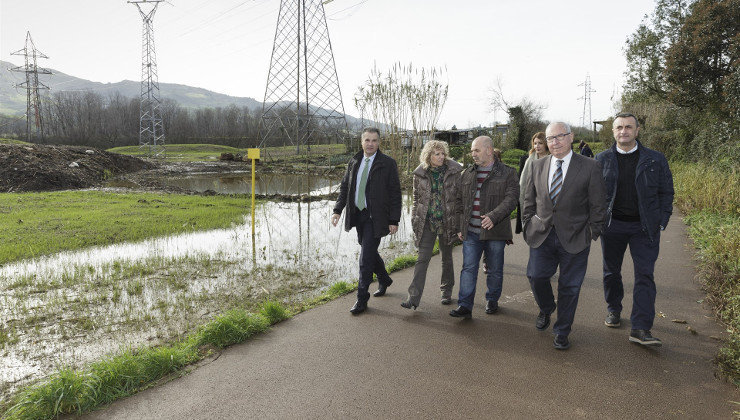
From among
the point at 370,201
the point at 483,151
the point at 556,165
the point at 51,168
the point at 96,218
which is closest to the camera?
the point at 556,165

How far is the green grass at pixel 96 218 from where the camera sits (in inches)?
355

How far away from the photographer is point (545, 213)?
163 inches

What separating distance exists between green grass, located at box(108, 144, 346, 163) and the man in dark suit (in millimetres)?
28187

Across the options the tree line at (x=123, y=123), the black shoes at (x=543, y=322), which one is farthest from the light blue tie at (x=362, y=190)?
the tree line at (x=123, y=123)

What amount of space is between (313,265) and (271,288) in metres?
1.35

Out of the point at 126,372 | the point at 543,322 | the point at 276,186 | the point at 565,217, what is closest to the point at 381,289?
the point at 543,322

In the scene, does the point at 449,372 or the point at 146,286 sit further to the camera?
the point at 146,286

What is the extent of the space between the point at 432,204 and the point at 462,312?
1.24 metres

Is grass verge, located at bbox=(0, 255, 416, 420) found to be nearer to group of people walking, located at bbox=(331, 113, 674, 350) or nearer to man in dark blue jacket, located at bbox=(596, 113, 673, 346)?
group of people walking, located at bbox=(331, 113, 674, 350)

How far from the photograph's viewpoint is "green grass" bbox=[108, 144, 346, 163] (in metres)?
39.3

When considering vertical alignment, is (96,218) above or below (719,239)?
below

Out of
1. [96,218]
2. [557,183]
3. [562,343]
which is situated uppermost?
[557,183]

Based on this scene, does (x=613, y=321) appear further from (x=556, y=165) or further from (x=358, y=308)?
(x=358, y=308)

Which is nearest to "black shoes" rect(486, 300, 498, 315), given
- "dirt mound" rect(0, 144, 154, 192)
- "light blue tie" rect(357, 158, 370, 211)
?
"light blue tie" rect(357, 158, 370, 211)
